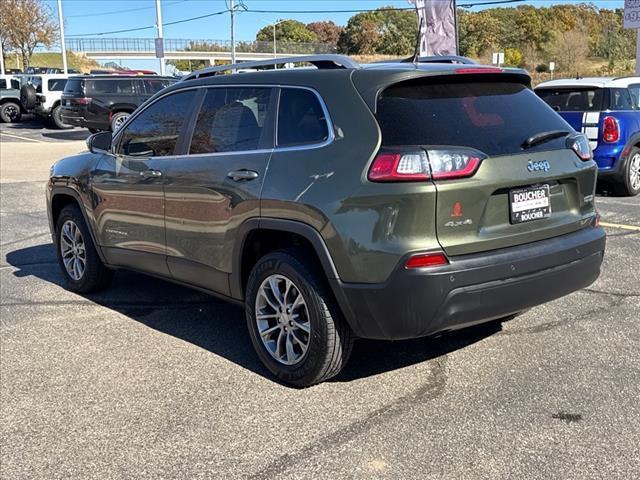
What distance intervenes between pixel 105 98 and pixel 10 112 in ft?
37.0

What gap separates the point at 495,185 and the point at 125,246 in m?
3.00

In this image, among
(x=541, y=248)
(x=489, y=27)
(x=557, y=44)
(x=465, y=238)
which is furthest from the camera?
(x=489, y=27)

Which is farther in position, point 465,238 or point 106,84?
point 106,84

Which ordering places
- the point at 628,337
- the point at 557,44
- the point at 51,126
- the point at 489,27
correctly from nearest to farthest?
the point at 628,337 < the point at 51,126 < the point at 557,44 < the point at 489,27

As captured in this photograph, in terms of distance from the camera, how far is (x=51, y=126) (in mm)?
29547

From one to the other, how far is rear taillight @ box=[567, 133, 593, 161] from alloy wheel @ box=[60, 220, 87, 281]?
3942 millimetres

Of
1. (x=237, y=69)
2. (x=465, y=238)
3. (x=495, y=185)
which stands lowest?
(x=465, y=238)

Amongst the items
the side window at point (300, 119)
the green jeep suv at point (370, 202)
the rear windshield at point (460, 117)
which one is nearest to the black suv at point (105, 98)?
the green jeep suv at point (370, 202)

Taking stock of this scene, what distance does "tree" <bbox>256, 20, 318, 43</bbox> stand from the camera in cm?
11519

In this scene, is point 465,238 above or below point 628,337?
above

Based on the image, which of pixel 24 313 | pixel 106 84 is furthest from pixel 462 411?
pixel 106 84

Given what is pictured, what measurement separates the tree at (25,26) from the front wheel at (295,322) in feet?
189

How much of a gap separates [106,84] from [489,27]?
64.0 metres

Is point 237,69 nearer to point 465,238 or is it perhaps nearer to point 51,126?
point 465,238
